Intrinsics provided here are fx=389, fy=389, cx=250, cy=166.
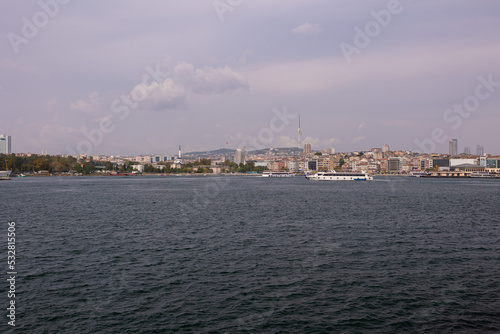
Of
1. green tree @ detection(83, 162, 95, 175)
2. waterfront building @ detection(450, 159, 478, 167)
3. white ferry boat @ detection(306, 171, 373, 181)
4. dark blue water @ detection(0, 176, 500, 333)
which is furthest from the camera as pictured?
waterfront building @ detection(450, 159, 478, 167)

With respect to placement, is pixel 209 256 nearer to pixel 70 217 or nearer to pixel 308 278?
pixel 308 278

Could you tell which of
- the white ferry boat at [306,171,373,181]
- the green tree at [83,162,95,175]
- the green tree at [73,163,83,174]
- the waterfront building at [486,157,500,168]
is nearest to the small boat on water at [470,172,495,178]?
A: the waterfront building at [486,157,500,168]

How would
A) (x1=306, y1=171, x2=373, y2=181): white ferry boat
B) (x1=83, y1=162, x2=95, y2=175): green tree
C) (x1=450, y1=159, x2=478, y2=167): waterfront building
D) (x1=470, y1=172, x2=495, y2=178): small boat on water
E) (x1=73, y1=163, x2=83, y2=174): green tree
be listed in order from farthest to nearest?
(x1=450, y1=159, x2=478, y2=167): waterfront building < (x1=83, y1=162, x2=95, y2=175): green tree < (x1=73, y1=163, x2=83, y2=174): green tree < (x1=470, y1=172, x2=495, y2=178): small boat on water < (x1=306, y1=171, x2=373, y2=181): white ferry boat

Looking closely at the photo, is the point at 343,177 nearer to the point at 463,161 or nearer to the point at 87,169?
the point at 463,161

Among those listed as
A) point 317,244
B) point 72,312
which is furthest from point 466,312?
point 72,312

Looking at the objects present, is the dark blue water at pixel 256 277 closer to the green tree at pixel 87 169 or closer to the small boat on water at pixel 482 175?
the small boat on water at pixel 482 175

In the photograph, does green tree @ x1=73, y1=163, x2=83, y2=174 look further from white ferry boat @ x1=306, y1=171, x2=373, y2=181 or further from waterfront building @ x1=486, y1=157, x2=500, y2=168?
waterfront building @ x1=486, y1=157, x2=500, y2=168

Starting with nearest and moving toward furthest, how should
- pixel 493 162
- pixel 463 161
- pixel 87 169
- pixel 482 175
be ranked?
pixel 482 175 < pixel 87 169 < pixel 493 162 < pixel 463 161

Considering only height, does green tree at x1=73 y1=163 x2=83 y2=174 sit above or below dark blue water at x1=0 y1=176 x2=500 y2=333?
above

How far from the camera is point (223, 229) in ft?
85.2

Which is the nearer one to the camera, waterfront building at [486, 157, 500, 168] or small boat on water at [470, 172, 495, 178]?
small boat on water at [470, 172, 495, 178]

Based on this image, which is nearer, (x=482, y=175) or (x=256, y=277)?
(x=256, y=277)

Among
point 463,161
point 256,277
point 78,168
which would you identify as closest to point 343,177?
point 256,277

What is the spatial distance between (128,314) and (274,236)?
1295 centimetres
